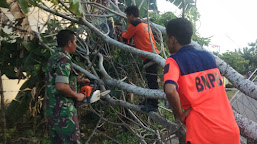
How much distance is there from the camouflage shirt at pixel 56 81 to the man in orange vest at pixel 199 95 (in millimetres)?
1235

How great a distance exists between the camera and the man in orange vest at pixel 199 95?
1705 mm

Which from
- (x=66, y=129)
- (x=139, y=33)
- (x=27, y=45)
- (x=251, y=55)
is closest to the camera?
(x=66, y=129)

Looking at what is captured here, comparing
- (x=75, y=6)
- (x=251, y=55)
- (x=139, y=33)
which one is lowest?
(x=251, y=55)

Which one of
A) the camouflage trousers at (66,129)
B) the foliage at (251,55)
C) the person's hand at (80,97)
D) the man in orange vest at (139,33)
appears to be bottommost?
the foliage at (251,55)

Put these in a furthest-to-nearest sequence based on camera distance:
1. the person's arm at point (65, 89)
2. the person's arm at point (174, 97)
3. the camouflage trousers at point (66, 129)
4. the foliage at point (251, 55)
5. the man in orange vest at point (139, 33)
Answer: the foliage at point (251, 55), the man in orange vest at point (139, 33), the camouflage trousers at point (66, 129), the person's arm at point (65, 89), the person's arm at point (174, 97)

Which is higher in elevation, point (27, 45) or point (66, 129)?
point (27, 45)

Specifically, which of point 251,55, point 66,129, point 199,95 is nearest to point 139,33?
point 66,129

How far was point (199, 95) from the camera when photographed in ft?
5.76

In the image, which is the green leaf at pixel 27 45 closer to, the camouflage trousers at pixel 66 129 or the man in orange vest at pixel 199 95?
the camouflage trousers at pixel 66 129

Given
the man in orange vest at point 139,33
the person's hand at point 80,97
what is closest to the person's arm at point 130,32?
the man in orange vest at point 139,33

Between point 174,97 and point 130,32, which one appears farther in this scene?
point 130,32

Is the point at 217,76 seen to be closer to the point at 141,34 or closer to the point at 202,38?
the point at 141,34

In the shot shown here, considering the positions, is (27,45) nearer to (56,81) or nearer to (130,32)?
(130,32)

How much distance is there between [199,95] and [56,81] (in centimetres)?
150
